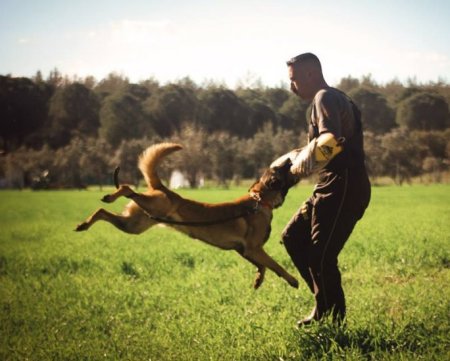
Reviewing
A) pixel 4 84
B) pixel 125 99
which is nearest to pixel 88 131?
pixel 125 99

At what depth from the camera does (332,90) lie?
3.62 m

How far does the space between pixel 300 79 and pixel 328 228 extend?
1.20 m

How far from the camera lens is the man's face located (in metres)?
3.68

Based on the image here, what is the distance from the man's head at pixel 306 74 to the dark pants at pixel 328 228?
678mm

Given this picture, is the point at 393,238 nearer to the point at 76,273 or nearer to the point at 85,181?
the point at 76,273

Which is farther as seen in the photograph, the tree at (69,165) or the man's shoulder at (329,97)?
the tree at (69,165)

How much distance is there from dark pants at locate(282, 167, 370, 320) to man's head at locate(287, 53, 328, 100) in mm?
678

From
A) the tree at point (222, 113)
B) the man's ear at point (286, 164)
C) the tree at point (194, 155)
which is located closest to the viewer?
the man's ear at point (286, 164)

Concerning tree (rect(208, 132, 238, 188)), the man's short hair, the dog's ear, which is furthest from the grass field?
tree (rect(208, 132, 238, 188))

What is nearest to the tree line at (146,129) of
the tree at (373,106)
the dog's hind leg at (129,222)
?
the tree at (373,106)

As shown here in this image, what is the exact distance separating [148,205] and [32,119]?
26.6 m

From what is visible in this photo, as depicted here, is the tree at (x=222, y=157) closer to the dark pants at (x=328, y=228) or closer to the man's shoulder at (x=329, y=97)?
the dark pants at (x=328, y=228)

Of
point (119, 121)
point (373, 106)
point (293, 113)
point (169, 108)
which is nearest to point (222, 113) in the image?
point (169, 108)

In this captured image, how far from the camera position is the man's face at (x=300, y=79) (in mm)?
3684
